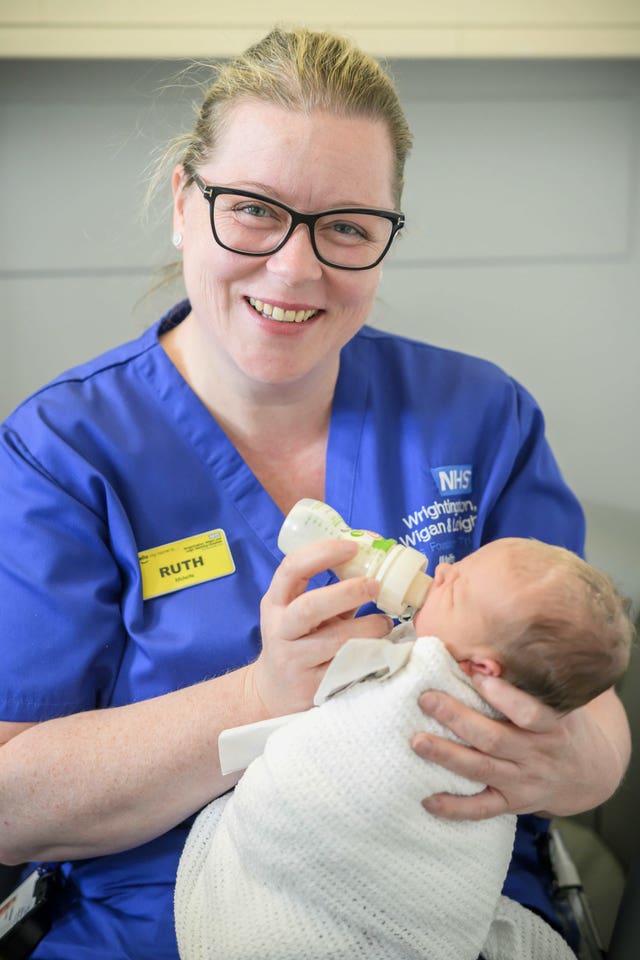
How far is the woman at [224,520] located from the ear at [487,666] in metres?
0.02

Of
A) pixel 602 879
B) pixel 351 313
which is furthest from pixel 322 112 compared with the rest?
pixel 602 879

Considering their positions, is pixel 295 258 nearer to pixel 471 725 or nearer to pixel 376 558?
pixel 376 558

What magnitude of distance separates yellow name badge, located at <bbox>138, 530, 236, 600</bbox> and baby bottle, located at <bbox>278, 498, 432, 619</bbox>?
6.8 inches

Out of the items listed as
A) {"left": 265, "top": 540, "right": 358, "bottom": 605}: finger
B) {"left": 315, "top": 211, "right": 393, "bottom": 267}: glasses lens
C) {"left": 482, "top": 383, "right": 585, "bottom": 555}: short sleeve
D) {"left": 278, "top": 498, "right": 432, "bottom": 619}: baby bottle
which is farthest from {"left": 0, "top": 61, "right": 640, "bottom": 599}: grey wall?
{"left": 265, "top": 540, "right": 358, "bottom": 605}: finger

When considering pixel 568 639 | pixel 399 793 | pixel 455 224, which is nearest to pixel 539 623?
pixel 568 639

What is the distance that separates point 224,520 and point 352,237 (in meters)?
0.45

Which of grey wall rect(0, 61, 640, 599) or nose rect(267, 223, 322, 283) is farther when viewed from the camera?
grey wall rect(0, 61, 640, 599)

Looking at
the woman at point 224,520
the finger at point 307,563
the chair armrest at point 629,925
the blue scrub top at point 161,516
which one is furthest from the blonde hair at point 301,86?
the chair armrest at point 629,925

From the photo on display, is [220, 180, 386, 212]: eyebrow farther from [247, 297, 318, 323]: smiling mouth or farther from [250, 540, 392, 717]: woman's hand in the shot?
[250, 540, 392, 717]: woman's hand

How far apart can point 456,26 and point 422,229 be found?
40 centimetres

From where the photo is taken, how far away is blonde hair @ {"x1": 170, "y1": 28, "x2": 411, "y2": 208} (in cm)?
128

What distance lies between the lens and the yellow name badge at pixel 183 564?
4.32 ft

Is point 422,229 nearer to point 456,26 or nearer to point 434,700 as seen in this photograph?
point 456,26

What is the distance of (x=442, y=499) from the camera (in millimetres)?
1480
